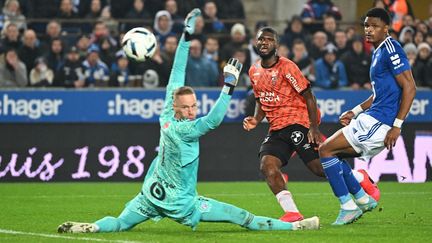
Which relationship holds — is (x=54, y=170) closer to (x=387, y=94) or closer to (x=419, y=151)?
(x=419, y=151)

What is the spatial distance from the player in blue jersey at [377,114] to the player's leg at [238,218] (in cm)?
85

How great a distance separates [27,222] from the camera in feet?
37.8

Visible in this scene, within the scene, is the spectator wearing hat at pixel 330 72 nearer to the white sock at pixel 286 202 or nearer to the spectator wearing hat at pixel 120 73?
the spectator wearing hat at pixel 120 73

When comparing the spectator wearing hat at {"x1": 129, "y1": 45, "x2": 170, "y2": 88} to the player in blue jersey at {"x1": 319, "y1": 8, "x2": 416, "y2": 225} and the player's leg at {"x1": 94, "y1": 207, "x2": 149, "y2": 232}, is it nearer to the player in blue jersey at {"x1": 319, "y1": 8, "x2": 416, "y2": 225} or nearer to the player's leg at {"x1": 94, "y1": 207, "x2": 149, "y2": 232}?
the player in blue jersey at {"x1": 319, "y1": 8, "x2": 416, "y2": 225}

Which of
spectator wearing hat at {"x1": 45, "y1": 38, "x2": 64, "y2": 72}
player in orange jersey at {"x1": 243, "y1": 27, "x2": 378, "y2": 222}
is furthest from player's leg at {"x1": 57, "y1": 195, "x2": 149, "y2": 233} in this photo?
spectator wearing hat at {"x1": 45, "y1": 38, "x2": 64, "y2": 72}

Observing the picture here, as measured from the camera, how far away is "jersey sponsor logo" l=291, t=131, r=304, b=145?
38.8 ft

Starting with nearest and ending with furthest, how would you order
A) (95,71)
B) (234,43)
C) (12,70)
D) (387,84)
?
(387,84), (12,70), (95,71), (234,43)

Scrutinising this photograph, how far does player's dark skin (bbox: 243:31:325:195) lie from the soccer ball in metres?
1.22

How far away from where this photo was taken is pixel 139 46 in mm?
11227

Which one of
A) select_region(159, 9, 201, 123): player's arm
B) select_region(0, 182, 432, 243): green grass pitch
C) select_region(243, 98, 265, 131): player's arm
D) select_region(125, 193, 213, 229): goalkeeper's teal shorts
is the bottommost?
select_region(0, 182, 432, 243): green grass pitch

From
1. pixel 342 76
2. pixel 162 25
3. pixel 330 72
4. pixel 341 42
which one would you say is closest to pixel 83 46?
pixel 162 25

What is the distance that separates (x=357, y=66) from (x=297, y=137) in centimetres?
865

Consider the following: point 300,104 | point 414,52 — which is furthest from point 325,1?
point 300,104

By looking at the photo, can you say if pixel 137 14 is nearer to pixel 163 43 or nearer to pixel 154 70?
pixel 163 43
